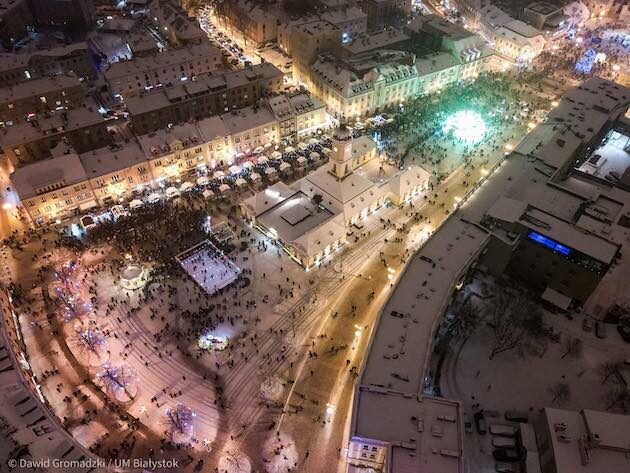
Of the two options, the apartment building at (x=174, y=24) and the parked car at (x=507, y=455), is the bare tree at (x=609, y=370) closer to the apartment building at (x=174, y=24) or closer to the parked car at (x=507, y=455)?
the parked car at (x=507, y=455)

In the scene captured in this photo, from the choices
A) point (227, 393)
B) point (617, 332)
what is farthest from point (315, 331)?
point (617, 332)

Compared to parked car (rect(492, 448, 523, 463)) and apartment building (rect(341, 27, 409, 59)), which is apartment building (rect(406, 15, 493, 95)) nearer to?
apartment building (rect(341, 27, 409, 59))

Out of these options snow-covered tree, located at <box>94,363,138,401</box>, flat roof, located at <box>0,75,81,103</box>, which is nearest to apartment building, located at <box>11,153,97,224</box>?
flat roof, located at <box>0,75,81,103</box>

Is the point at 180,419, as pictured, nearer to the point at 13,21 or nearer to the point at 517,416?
the point at 517,416

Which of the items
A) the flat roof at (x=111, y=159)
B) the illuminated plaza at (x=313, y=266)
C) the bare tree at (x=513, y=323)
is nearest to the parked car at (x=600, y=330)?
the illuminated plaza at (x=313, y=266)

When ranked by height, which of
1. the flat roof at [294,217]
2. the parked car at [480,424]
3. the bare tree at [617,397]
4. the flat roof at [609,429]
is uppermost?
the flat roof at [609,429]

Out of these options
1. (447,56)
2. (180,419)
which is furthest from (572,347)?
(447,56)

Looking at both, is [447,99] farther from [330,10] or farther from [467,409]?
[467,409]
